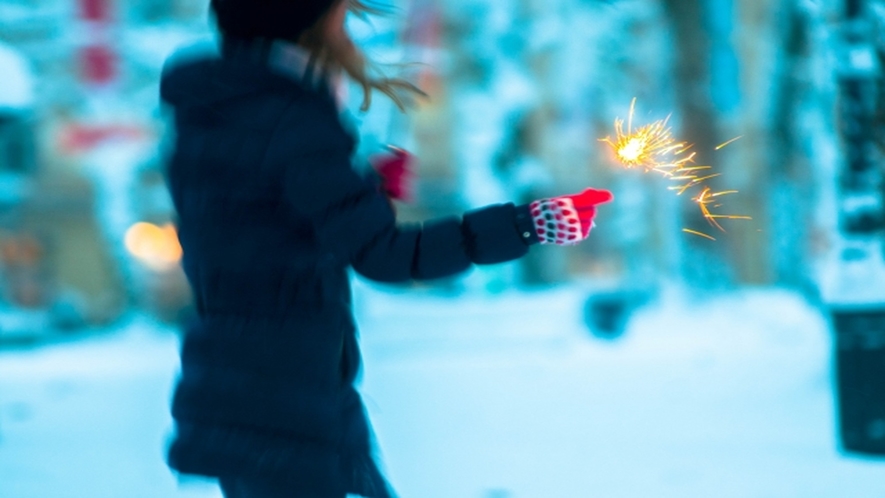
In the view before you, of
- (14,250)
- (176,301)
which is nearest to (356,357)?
(176,301)

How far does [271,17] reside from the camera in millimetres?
1620

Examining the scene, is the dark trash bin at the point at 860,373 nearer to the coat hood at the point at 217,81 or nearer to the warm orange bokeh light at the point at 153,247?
the coat hood at the point at 217,81

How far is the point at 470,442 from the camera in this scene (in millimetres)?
4824

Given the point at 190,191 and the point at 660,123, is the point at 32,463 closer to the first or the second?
the point at 190,191

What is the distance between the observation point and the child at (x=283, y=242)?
4.95ft

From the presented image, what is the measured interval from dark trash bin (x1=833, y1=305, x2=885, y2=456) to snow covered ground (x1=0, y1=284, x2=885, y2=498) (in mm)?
206

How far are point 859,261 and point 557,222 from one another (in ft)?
11.7

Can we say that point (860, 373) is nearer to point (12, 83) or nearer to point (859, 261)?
point (859, 261)

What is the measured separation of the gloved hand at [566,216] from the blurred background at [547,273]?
0.82 meters

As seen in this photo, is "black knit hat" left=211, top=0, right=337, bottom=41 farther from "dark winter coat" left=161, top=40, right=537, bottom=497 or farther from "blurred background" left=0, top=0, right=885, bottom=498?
"blurred background" left=0, top=0, right=885, bottom=498

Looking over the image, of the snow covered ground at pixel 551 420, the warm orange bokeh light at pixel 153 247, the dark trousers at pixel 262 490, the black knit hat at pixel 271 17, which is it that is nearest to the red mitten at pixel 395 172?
the black knit hat at pixel 271 17

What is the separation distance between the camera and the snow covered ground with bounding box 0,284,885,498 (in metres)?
3.87

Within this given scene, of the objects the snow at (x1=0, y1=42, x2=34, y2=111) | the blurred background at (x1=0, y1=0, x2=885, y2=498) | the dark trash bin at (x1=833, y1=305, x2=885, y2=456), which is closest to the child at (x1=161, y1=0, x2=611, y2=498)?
the blurred background at (x1=0, y1=0, x2=885, y2=498)

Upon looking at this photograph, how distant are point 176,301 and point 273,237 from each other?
64.8 feet
